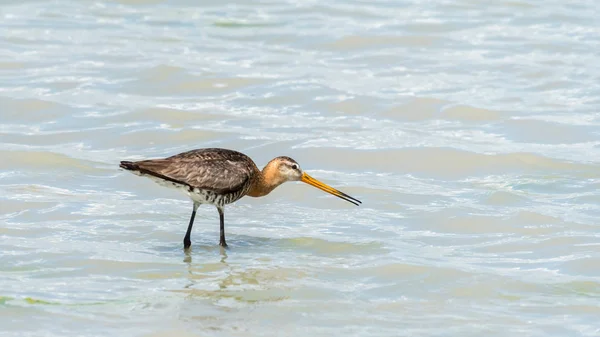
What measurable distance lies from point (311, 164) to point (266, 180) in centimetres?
238

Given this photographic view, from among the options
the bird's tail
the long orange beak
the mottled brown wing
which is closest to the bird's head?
the long orange beak

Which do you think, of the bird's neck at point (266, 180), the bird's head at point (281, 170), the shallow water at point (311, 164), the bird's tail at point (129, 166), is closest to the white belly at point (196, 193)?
the bird's tail at point (129, 166)

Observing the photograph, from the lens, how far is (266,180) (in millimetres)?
10281

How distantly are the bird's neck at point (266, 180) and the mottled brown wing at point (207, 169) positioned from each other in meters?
0.23

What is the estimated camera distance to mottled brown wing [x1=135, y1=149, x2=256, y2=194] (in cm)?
962

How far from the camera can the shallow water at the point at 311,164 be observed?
8.48m

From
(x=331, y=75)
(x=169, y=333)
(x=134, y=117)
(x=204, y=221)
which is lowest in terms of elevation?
(x=169, y=333)

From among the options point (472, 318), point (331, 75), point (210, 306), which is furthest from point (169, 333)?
point (331, 75)

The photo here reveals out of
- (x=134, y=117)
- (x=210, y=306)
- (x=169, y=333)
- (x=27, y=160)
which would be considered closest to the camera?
(x=169, y=333)

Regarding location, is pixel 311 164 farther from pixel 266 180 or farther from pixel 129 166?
pixel 129 166

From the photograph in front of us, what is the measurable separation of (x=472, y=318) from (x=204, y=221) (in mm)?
3221

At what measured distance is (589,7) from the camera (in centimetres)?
1931

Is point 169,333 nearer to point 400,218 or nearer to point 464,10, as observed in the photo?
point 400,218

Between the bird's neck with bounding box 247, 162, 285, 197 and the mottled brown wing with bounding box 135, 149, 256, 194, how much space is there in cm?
23
